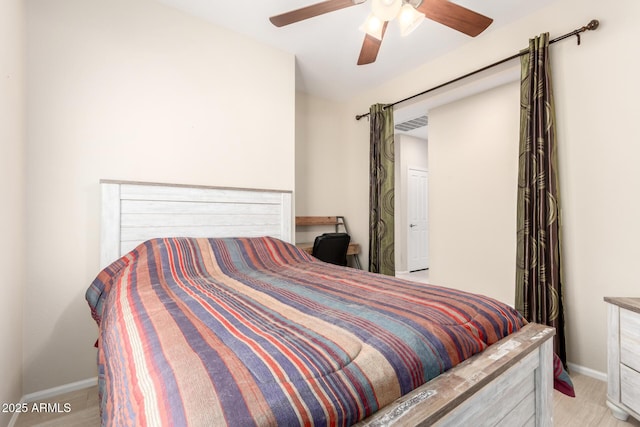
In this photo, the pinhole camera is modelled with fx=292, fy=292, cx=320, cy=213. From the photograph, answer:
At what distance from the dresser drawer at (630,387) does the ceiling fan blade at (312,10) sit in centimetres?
241

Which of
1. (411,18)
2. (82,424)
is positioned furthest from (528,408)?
(82,424)

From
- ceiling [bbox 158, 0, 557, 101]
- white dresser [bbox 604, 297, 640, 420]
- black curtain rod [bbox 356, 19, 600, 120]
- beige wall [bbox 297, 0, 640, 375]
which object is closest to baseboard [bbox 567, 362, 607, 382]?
beige wall [bbox 297, 0, 640, 375]

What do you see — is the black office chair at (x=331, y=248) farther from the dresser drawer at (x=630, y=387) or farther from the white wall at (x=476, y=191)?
the dresser drawer at (x=630, y=387)

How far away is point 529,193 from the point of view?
6.95ft

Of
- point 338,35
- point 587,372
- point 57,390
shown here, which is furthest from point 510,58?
point 57,390

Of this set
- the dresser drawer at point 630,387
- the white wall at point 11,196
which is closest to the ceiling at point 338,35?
the white wall at point 11,196

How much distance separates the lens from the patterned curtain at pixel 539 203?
2.00 m

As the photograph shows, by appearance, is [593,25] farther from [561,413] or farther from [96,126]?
[96,126]

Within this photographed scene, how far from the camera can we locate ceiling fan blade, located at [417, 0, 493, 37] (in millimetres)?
1661

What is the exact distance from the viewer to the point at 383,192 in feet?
10.7

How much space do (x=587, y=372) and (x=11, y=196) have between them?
140 inches

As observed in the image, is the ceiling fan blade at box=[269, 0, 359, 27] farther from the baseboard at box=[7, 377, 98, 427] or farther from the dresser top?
the baseboard at box=[7, 377, 98, 427]

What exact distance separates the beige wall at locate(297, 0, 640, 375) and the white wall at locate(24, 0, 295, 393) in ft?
7.95

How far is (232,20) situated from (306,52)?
2.37 ft
